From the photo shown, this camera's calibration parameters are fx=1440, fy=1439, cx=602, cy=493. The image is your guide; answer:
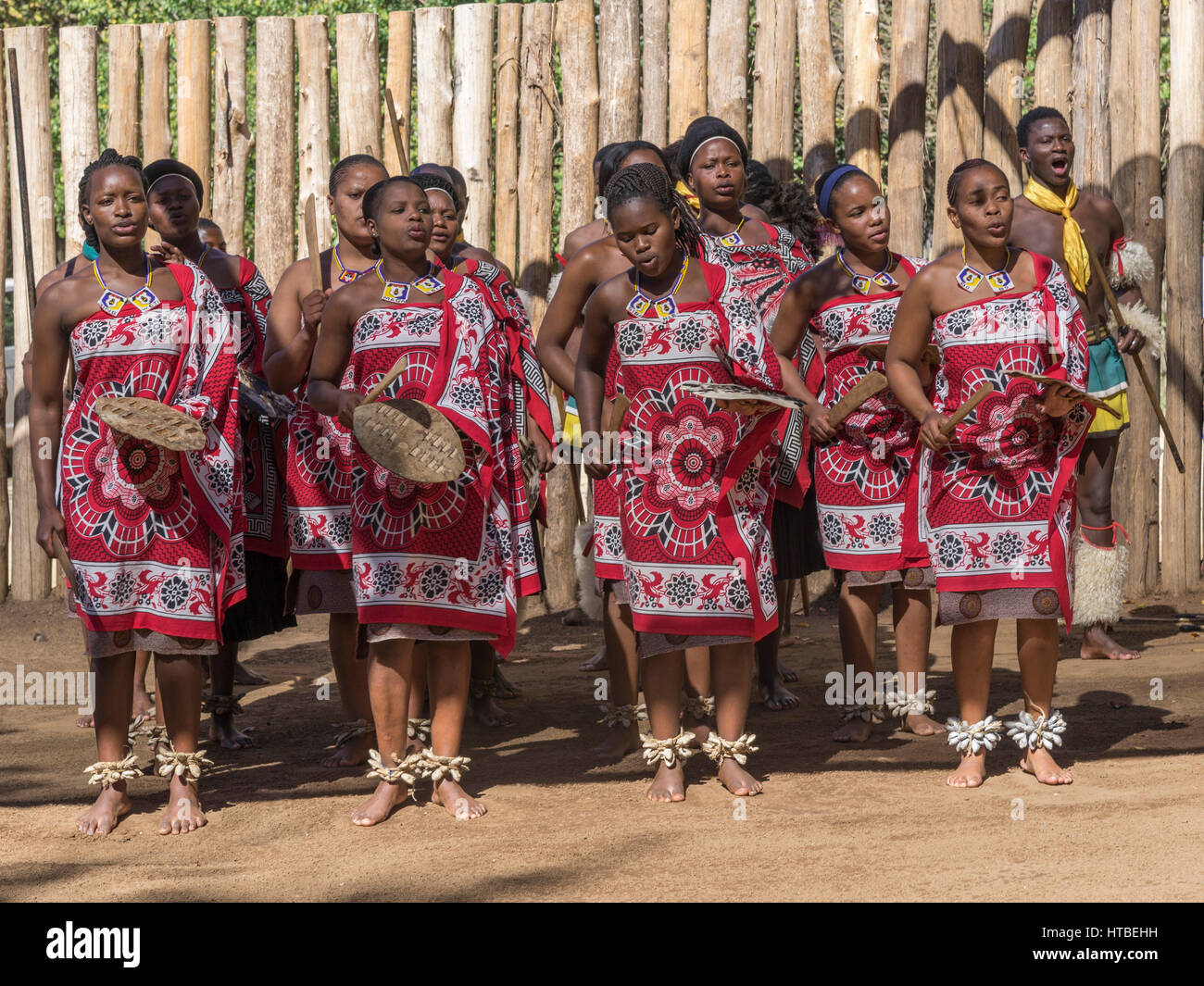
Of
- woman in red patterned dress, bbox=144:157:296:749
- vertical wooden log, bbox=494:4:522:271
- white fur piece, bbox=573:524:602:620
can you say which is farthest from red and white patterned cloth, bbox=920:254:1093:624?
vertical wooden log, bbox=494:4:522:271

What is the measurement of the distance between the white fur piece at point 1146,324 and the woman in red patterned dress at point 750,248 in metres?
1.98

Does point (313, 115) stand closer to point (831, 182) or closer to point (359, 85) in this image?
point (359, 85)

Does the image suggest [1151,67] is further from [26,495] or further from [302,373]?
[26,495]

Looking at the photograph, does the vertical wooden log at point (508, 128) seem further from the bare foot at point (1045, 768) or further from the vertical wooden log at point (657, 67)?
the bare foot at point (1045, 768)

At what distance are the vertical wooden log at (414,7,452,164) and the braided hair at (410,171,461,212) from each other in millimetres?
2811

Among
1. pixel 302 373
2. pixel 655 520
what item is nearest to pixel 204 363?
pixel 302 373

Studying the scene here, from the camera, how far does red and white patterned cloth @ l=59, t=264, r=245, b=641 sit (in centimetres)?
462

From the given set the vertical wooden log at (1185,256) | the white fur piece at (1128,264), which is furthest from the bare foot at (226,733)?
the vertical wooden log at (1185,256)

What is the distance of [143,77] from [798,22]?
4.10 metres

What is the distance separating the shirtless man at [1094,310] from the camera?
667 cm

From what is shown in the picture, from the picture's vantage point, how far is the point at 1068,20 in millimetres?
8086

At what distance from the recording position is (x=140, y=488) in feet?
15.1

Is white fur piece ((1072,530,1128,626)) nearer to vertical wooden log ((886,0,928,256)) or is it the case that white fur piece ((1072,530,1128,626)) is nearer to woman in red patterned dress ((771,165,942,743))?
woman in red patterned dress ((771,165,942,743))

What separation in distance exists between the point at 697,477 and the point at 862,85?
4.32 meters
